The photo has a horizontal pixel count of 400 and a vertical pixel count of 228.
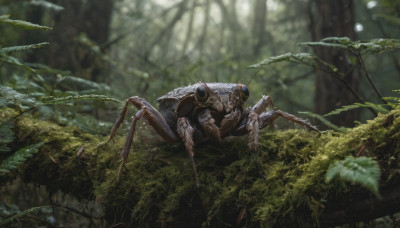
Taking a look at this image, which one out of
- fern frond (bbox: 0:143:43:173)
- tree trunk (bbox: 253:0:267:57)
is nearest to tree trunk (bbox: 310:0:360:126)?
tree trunk (bbox: 253:0:267:57)

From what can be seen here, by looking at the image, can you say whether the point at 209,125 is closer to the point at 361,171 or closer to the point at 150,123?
the point at 150,123

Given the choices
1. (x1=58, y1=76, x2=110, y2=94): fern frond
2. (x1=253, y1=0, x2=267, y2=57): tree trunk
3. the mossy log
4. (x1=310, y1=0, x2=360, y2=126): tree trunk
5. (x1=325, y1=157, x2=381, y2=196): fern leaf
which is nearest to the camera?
(x1=325, y1=157, x2=381, y2=196): fern leaf

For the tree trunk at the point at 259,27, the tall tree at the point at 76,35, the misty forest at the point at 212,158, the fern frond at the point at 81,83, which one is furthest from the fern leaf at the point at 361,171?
the tree trunk at the point at 259,27

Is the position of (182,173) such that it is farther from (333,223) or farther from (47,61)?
(47,61)

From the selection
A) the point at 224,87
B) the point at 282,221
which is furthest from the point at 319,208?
the point at 224,87

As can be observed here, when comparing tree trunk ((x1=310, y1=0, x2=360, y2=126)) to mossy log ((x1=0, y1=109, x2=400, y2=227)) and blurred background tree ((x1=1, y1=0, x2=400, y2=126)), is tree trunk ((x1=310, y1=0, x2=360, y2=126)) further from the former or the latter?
mossy log ((x1=0, y1=109, x2=400, y2=227))

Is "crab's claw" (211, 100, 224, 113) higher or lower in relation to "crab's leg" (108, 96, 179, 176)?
higher
